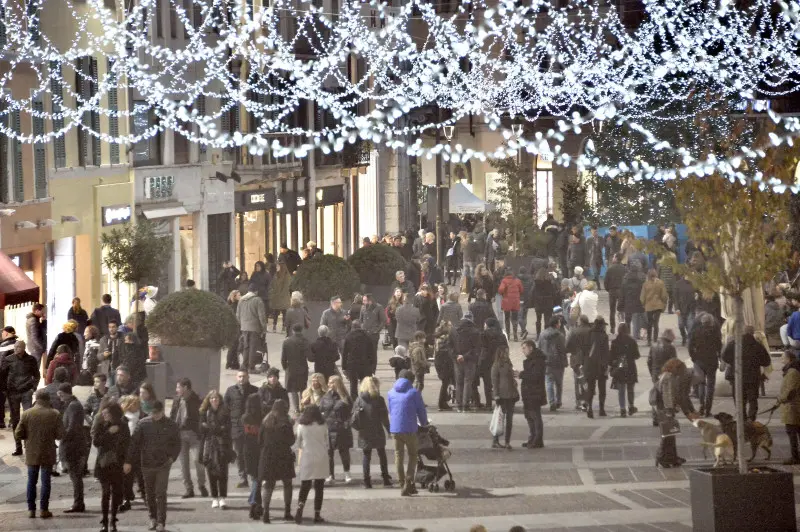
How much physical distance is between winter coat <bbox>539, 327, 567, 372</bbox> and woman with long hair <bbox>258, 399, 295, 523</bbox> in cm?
815

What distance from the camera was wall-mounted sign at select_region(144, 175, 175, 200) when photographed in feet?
133

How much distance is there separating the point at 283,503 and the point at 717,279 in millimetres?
5273

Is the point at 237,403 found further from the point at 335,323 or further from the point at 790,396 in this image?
the point at 335,323

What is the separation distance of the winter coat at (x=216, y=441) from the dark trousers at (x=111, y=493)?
4.46 ft

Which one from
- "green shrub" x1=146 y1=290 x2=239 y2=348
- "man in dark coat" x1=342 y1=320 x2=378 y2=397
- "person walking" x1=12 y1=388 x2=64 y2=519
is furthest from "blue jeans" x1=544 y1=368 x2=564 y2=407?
"person walking" x1=12 y1=388 x2=64 y2=519

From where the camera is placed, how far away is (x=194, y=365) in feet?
87.9

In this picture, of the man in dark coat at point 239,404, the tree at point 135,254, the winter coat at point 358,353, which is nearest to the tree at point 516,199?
the tree at point 135,254

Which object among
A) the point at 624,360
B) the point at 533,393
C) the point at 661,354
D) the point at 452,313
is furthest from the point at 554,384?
the point at 452,313

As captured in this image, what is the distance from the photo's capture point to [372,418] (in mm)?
20703

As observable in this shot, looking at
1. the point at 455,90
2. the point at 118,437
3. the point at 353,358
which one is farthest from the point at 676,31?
the point at 118,437

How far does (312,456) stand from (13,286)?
11422mm

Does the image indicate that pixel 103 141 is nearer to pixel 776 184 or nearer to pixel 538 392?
pixel 538 392

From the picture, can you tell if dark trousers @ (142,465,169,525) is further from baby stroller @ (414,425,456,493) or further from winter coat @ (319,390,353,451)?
baby stroller @ (414,425,456,493)

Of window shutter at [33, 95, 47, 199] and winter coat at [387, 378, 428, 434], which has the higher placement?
window shutter at [33, 95, 47, 199]
